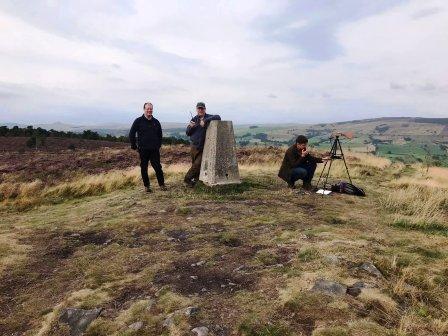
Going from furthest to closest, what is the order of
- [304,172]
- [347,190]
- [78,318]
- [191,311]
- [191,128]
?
[191,128] → [304,172] → [347,190] → [78,318] → [191,311]

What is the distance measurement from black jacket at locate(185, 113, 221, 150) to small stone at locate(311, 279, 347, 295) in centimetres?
761

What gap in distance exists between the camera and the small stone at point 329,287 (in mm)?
5020

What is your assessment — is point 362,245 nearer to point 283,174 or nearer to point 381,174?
point 283,174

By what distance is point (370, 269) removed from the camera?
5586 mm

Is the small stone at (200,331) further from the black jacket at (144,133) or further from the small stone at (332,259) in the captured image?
the black jacket at (144,133)

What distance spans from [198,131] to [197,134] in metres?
0.10

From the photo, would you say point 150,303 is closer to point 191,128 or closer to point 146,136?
point 146,136

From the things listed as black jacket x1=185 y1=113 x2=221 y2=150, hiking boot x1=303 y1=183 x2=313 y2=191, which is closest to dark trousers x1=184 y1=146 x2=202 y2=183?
black jacket x1=185 y1=113 x2=221 y2=150

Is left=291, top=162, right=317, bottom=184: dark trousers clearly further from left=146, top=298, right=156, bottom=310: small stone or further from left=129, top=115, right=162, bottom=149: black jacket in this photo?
left=146, top=298, right=156, bottom=310: small stone

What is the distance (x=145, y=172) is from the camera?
1195 cm

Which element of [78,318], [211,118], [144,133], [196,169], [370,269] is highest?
[211,118]

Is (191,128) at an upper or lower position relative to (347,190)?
upper

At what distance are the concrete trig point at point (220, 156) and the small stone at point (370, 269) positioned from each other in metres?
6.48

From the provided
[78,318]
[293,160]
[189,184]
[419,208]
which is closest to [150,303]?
[78,318]
